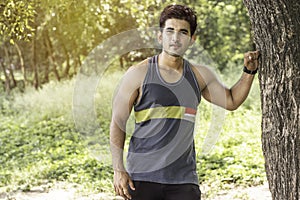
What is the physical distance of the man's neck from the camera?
319 centimetres

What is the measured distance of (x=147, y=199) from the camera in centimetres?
317

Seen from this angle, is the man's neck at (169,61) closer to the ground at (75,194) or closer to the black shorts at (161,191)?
the black shorts at (161,191)

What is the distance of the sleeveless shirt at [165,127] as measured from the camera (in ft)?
10.3

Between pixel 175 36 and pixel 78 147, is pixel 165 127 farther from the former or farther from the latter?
pixel 78 147

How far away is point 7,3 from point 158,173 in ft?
11.7

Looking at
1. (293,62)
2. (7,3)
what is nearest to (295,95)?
(293,62)

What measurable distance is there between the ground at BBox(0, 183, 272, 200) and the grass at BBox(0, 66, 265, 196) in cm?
17

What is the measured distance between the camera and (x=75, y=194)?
7074mm

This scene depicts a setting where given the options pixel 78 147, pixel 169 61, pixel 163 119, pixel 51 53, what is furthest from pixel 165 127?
pixel 51 53

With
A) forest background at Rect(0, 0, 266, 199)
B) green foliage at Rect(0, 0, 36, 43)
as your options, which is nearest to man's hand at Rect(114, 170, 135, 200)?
forest background at Rect(0, 0, 266, 199)

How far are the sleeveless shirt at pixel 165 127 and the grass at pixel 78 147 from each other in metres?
Result: 3.68

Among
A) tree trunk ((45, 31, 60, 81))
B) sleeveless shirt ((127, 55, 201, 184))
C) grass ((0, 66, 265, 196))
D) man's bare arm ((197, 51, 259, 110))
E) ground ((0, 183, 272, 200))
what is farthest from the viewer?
tree trunk ((45, 31, 60, 81))

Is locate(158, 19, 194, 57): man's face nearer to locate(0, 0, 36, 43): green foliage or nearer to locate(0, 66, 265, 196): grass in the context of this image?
locate(0, 0, 36, 43): green foliage

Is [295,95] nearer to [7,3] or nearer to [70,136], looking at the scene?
[7,3]
